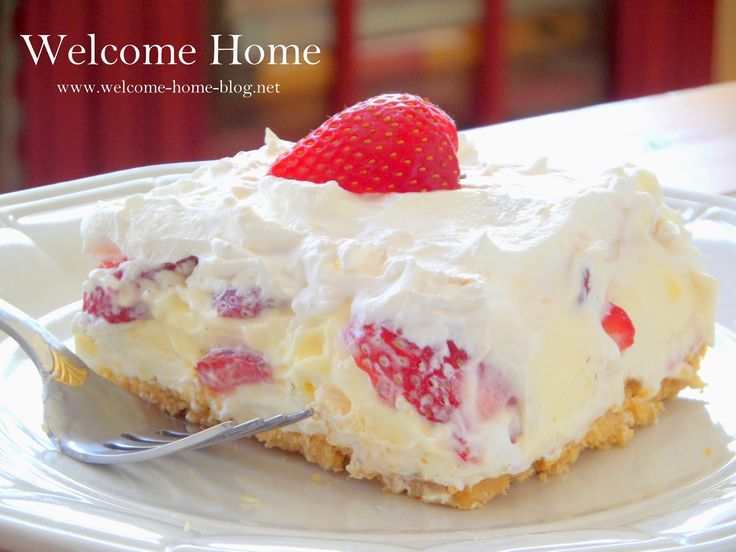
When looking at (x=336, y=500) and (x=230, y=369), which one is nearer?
A: (x=336, y=500)

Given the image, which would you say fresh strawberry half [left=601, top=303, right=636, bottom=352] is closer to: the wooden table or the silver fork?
the silver fork

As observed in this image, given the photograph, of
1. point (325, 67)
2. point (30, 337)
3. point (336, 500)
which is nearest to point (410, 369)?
point (336, 500)

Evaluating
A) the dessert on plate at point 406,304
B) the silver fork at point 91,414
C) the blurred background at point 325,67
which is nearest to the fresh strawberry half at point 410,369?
the dessert on plate at point 406,304

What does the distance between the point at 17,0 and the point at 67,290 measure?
1826 millimetres

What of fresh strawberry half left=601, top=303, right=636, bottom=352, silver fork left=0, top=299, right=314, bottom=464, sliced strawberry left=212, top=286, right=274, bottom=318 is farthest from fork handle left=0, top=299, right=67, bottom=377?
fresh strawberry half left=601, top=303, right=636, bottom=352

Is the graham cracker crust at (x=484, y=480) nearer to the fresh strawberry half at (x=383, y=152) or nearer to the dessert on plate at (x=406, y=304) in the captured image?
the dessert on plate at (x=406, y=304)

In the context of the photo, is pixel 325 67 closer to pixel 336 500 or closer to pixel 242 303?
pixel 242 303

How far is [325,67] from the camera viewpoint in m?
4.48

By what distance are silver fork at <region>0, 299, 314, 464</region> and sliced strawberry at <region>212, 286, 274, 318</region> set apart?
0.15 meters

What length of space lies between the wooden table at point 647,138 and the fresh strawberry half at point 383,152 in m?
0.98

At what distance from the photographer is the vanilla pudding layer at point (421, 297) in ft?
4.35

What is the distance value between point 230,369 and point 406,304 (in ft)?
1.02

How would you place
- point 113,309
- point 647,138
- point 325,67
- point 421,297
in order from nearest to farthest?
point 421,297 < point 113,309 < point 647,138 < point 325,67

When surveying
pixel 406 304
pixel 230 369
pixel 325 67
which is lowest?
pixel 325 67
